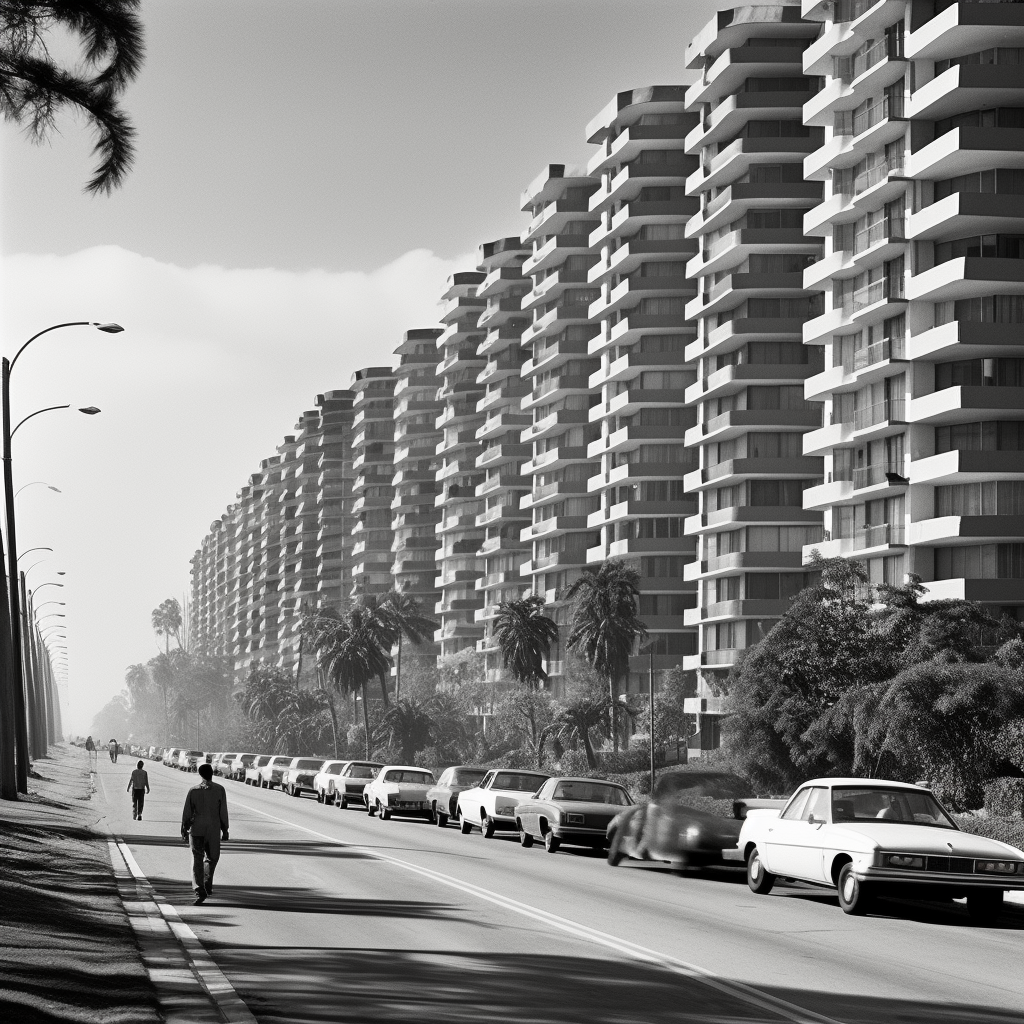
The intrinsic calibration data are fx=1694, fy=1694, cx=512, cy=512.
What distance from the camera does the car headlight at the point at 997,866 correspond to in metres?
19.2

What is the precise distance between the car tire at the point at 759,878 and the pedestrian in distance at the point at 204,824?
294 inches

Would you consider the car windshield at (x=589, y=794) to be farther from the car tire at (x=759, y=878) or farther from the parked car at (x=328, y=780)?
the parked car at (x=328, y=780)

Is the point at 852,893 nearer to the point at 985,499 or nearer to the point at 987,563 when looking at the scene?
the point at 987,563

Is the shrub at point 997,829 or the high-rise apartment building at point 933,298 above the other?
the high-rise apartment building at point 933,298

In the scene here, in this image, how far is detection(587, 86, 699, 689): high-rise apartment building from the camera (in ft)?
341

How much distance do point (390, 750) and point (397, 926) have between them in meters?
87.4

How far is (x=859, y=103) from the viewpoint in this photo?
73875 mm

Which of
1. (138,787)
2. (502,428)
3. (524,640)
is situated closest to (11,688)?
(138,787)

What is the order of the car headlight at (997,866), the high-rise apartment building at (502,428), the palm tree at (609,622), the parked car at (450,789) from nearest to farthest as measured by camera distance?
the car headlight at (997,866) → the parked car at (450,789) → the palm tree at (609,622) → the high-rise apartment building at (502,428)

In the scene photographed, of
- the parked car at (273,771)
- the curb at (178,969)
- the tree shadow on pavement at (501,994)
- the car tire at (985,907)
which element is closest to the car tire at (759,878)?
the car tire at (985,907)

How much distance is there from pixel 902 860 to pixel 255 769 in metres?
62.5

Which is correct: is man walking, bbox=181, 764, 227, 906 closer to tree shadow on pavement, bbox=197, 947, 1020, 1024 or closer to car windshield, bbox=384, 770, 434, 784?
tree shadow on pavement, bbox=197, 947, 1020, 1024

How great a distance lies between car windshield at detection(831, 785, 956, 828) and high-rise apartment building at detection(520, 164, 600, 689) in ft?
308

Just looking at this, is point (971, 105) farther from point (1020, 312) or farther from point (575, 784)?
point (575, 784)
